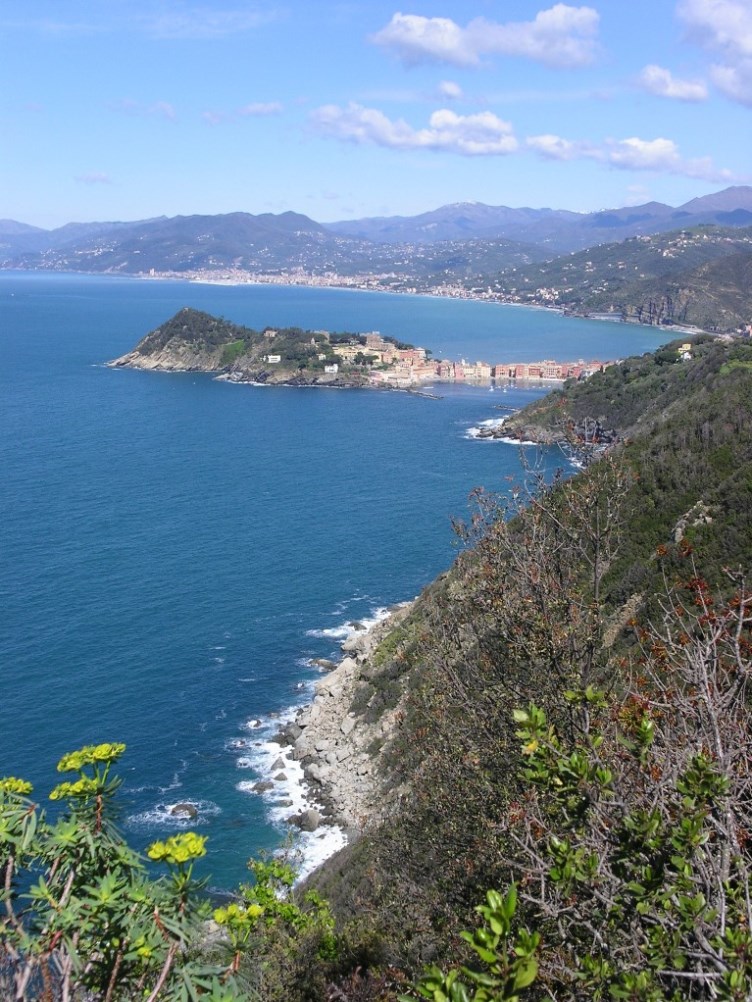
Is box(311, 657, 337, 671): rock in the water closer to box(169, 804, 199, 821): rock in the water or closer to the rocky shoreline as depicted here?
the rocky shoreline

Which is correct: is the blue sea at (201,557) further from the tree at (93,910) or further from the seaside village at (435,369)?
the seaside village at (435,369)

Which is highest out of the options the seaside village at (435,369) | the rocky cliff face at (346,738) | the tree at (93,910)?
the tree at (93,910)

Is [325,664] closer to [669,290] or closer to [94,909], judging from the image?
[94,909]

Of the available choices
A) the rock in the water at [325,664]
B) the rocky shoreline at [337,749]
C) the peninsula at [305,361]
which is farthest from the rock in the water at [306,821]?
the peninsula at [305,361]

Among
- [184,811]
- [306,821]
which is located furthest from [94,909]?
[184,811]

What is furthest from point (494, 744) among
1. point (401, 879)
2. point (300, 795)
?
point (300, 795)

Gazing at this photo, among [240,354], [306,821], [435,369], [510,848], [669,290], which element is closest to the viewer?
[510,848]
